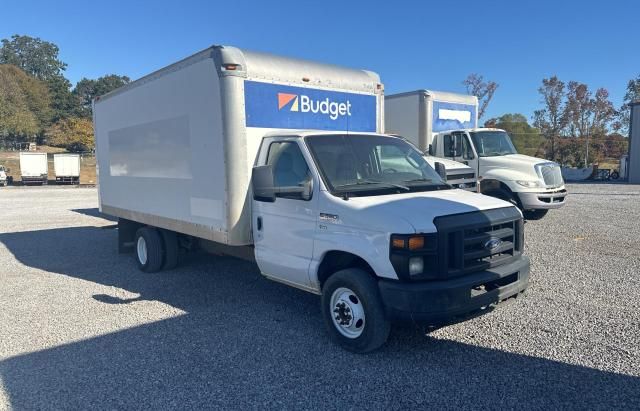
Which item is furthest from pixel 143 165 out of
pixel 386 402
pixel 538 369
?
pixel 538 369

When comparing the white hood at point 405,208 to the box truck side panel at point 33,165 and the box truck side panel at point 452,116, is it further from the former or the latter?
the box truck side panel at point 33,165

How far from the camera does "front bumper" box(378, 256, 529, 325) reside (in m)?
3.96

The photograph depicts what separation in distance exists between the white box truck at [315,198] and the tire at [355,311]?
0.5 inches

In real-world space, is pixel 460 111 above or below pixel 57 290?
above

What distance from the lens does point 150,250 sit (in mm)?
7887

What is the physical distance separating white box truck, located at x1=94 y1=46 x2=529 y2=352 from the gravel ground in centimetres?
51

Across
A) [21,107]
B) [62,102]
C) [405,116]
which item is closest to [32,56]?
[62,102]

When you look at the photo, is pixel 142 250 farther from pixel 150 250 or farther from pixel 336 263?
pixel 336 263

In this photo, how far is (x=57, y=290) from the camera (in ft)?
23.2

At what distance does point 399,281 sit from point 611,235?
840 cm

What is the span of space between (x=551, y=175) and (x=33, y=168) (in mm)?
34095

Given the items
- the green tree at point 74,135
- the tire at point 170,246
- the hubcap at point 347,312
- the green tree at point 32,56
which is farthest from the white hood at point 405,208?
the green tree at point 32,56

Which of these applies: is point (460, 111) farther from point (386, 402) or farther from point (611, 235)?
point (386, 402)

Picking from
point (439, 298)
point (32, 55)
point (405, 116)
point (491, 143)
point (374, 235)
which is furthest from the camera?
point (32, 55)
